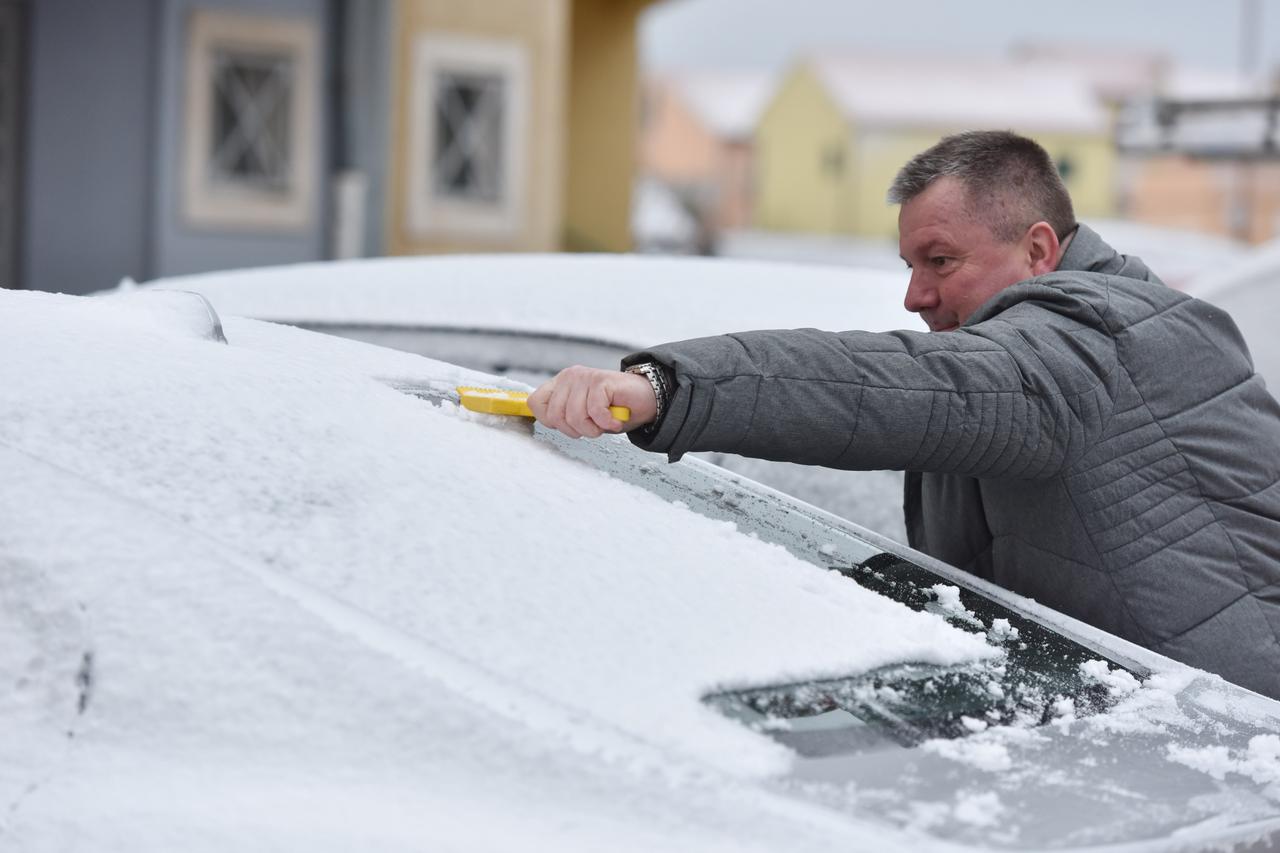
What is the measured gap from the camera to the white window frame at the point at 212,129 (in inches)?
385

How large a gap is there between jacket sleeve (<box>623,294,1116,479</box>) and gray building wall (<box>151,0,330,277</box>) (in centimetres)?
837

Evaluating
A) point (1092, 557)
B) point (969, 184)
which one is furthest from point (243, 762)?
point (969, 184)

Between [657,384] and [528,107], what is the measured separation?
33.7 feet

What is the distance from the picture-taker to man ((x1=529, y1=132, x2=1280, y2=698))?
181cm

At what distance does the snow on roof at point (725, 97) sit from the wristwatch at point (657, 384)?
148 feet

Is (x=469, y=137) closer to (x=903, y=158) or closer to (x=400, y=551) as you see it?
(x=400, y=551)

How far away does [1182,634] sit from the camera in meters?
2.03

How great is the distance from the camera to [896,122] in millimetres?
38562

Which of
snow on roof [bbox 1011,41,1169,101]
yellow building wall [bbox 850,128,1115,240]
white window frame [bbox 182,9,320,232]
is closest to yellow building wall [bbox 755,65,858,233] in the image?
yellow building wall [bbox 850,128,1115,240]

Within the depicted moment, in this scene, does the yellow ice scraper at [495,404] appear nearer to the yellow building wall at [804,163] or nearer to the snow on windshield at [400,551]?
the snow on windshield at [400,551]

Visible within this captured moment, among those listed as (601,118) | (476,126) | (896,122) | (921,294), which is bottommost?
(921,294)

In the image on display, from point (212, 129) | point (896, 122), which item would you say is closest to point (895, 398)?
point (212, 129)

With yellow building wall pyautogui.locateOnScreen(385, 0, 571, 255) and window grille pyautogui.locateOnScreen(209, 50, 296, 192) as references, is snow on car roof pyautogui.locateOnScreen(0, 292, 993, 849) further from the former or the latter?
yellow building wall pyautogui.locateOnScreen(385, 0, 571, 255)

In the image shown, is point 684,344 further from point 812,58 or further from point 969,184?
point 812,58
